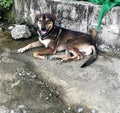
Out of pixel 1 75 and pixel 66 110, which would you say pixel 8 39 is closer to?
pixel 1 75

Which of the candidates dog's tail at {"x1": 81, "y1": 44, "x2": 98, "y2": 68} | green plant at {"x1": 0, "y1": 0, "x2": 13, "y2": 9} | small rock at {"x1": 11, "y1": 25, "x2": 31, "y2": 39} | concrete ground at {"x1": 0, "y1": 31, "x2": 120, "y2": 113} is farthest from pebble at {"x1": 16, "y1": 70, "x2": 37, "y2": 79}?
green plant at {"x1": 0, "y1": 0, "x2": 13, "y2": 9}

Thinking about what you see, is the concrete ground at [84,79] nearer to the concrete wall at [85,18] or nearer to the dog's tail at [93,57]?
the dog's tail at [93,57]

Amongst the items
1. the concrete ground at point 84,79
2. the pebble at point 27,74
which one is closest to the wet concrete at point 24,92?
the pebble at point 27,74

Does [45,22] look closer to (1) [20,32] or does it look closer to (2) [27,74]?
(1) [20,32]

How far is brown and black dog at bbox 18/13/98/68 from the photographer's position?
246 inches

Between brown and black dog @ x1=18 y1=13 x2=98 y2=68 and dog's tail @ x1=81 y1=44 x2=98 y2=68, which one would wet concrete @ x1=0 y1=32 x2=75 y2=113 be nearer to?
brown and black dog @ x1=18 y1=13 x2=98 y2=68

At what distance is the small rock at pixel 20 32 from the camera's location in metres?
7.02

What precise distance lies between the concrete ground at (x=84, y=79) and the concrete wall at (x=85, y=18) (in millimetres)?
330

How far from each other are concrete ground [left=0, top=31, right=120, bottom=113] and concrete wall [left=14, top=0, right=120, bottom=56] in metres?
0.33

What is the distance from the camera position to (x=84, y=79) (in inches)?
220

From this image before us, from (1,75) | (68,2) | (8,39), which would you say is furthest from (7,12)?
(1,75)

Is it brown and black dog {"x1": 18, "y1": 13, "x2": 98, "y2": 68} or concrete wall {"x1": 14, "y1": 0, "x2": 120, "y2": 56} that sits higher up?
concrete wall {"x1": 14, "y1": 0, "x2": 120, "y2": 56}

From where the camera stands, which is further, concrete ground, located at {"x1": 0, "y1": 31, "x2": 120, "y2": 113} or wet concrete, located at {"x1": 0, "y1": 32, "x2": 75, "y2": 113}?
concrete ground, located at {"x1": 0, "y1": 31, "x2": 120, "y2": 113}

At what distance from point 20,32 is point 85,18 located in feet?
5.21
